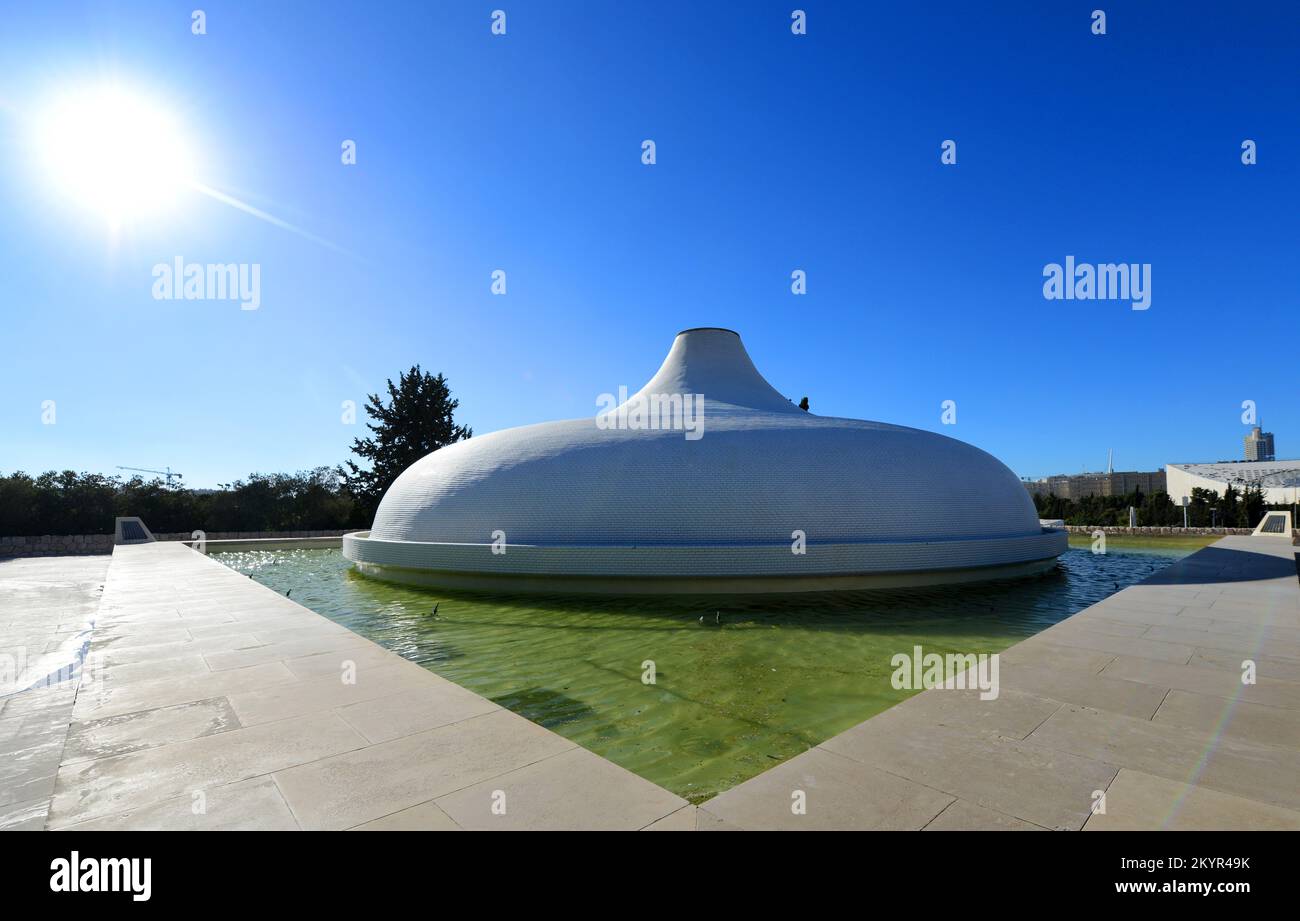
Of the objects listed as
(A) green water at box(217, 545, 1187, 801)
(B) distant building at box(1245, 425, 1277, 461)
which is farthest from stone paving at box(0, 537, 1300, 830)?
(B) distant building at box(1245, 425, 1277, 461)

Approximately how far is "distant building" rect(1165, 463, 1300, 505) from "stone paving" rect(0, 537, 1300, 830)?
80.6 metres

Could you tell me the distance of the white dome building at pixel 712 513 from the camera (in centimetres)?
1306

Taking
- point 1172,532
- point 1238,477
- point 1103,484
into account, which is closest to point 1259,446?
point 1103,484

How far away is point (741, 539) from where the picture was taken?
1345cm

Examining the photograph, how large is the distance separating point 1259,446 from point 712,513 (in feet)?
592

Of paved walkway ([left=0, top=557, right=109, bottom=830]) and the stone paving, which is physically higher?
the stone paving

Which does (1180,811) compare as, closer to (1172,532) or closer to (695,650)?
(695,650)

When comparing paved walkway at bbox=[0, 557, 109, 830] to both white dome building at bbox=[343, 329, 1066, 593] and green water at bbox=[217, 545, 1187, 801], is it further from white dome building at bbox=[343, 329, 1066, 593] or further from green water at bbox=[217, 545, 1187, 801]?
white dome building at bbox=[343, 329, 1066, 593]

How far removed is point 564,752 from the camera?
3.65 m

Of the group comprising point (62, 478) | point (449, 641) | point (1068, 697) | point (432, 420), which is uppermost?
point (432, 420)

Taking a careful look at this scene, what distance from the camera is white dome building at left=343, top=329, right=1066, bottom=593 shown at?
13.1 m
